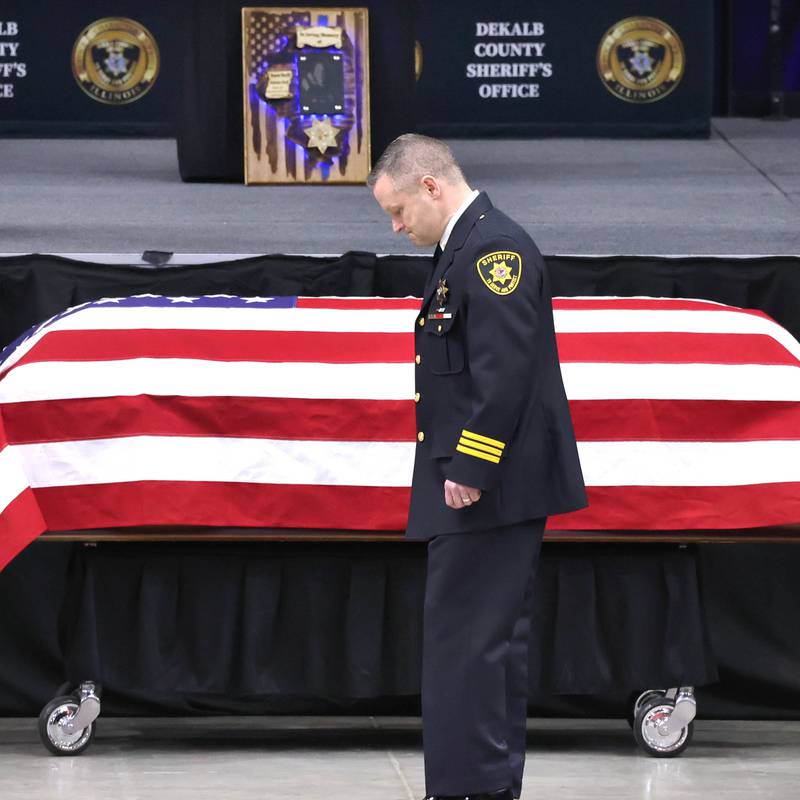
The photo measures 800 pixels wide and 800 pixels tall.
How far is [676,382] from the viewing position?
411 cm

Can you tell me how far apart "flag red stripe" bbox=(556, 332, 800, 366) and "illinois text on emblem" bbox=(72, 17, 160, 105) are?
6.55 meters

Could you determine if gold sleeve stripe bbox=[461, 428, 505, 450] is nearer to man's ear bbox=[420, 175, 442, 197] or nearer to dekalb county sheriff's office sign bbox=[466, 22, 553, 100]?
man's ear bbox=[420, 175, 442, 197]

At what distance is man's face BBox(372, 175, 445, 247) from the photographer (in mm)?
3244

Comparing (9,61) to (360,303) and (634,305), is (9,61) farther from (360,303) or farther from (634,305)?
(634,305)

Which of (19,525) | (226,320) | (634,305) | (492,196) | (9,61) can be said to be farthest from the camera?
(9,61)

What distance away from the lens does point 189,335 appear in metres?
4.15

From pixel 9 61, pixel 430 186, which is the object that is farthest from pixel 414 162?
pixel 9 61

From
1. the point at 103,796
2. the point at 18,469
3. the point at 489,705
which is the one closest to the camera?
the point at 489,705

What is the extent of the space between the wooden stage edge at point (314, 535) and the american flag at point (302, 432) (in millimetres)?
30

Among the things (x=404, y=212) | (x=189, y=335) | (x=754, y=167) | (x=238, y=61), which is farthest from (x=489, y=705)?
(x=754, y=167)

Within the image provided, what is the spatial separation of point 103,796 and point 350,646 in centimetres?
71

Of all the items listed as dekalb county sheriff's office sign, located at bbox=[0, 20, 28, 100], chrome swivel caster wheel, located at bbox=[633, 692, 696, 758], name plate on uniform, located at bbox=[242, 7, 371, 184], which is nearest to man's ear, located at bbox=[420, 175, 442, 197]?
chrome swivel caster wheel, located at bbox=[633, 692, 696, 758]

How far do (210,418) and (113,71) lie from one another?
664cm

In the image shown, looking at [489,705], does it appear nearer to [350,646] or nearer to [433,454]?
[433,454]
